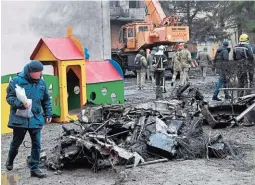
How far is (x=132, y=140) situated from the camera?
7.47m

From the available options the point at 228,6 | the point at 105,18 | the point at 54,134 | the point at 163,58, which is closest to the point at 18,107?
the point at 54,134

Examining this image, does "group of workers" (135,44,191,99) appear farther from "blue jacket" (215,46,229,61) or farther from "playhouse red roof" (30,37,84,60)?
"playhouse red roof" (30,37,84,60)

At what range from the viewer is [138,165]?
22.6 ft

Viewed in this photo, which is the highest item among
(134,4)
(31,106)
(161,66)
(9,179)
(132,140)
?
(134,4)

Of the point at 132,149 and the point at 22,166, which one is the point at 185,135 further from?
the point at 22,166

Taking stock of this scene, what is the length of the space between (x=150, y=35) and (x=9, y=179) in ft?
72.8

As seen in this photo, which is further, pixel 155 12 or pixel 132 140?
pixel 155 12

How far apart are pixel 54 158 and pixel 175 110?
3282 millimetres

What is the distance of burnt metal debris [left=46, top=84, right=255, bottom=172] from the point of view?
22.2 ft

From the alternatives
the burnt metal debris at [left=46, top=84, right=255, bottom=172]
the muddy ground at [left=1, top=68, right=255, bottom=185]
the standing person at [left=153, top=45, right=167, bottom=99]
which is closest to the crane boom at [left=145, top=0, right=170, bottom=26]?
the standing person at [left=153, top=45, right=167, bottom=99]

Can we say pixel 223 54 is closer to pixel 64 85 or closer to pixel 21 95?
pixel 64 85

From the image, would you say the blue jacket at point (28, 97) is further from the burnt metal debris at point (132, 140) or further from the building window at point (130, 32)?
the building window at point (130, 32)

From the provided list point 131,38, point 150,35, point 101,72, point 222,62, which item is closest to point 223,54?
point 222,62

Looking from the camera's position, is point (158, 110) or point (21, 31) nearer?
point (158, 110)
